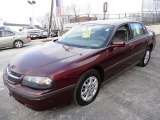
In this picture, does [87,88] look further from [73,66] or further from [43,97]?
[43,97]

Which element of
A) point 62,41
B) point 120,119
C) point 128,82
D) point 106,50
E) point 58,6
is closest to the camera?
point 120,119

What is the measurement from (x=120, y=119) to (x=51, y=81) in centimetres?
132

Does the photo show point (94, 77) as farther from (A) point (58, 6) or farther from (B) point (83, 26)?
(A) point (58, 6)

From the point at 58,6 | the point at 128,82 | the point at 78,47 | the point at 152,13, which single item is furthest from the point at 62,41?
the point at 152,13

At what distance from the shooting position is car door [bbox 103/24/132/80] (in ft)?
13.1

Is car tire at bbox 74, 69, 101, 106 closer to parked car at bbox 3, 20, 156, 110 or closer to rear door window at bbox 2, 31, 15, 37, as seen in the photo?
parked car at bbox 3, 20, 156, 110

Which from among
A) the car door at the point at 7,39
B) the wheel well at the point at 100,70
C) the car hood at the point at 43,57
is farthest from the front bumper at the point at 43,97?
the car door at the point at 7,39

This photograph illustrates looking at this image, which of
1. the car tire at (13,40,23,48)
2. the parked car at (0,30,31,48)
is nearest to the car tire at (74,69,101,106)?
the parked car at (0,30,31,48)

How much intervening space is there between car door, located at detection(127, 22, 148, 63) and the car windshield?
2.61 ft

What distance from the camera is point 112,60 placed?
409 centimetres

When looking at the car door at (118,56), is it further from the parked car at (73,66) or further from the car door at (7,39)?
the car door at (7,39)

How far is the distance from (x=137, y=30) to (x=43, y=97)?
3518 mm

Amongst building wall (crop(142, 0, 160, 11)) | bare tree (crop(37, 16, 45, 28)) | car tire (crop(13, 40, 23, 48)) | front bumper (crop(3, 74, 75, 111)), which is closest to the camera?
front bumper (crop(3, 74, 75, 111))

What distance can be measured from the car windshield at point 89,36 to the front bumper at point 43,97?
1202 millimetres
